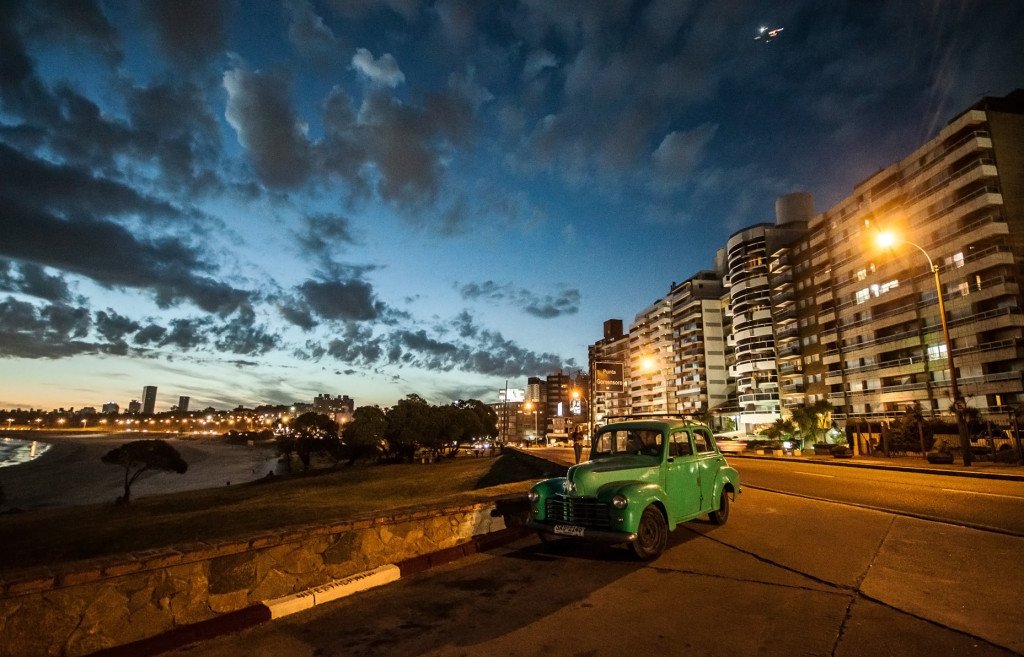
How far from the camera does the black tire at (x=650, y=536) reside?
6859 millimetres

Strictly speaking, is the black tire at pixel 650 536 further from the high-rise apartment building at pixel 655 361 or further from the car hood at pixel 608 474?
the high-rise apartment building at pixel 655 361

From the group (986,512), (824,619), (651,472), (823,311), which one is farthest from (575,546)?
(823,311)

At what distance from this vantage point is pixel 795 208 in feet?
278

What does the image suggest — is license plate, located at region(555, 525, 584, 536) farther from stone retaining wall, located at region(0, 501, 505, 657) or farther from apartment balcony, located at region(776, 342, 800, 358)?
apartment balcony, located at region(776, 342, 800, 358)

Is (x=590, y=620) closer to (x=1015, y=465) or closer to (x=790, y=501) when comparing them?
(x=790, y=501)

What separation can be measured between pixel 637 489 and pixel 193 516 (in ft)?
80.6

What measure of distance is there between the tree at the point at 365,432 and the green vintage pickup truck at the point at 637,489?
177ft

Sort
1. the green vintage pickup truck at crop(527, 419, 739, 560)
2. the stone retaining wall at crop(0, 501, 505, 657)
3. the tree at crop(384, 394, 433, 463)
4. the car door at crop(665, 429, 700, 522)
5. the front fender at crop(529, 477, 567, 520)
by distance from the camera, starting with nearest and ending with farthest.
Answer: the stone retaining wall at crop(0, 501, 505, 657) < the green vintage pickup truck at crop(527, 419, 739, 560) < the front fender at crop(529, 477, 567, 520) < the car door at crop(665, 429, 700, 522) < the tree at crop(384, 394, 433, 463)

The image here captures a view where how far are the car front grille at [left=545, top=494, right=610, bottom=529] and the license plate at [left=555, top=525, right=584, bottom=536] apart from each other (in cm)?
13

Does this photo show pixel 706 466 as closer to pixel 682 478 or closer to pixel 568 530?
pixel 682 478

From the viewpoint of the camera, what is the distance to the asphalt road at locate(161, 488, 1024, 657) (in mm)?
4133

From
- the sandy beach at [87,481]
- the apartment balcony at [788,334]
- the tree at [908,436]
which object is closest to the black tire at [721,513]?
the tree at [908,436]

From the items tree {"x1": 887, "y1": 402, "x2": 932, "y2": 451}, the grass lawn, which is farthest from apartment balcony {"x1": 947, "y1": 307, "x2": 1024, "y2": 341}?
the grass lawn

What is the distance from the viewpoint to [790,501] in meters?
12.2
